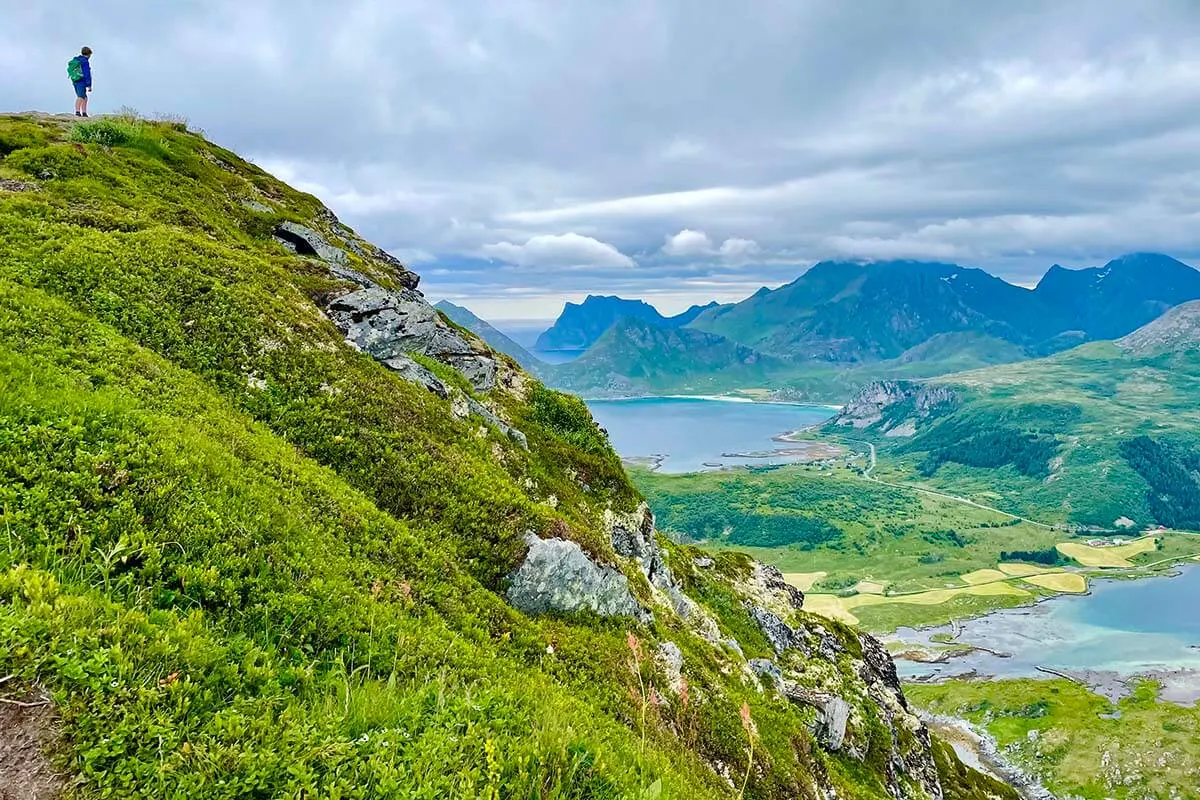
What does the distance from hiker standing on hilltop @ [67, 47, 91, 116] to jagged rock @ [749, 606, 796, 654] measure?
47946 mm

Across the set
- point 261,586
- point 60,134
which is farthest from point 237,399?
point 60,134

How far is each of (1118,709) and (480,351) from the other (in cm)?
14857

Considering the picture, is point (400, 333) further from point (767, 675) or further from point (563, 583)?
point (767, 675)

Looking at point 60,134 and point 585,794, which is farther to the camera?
point 60,134

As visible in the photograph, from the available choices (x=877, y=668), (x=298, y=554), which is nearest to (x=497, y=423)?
(x=298, y=554)

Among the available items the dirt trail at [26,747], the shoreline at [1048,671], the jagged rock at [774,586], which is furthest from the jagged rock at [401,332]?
the shoreline at [1048,671]

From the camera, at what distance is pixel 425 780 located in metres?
6.45

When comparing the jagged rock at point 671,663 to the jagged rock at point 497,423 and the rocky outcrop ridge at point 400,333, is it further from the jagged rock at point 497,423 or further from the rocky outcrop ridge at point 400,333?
the rocky outcrop ridge at point 400,333

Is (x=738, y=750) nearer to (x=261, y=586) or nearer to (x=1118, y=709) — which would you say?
(x=261, y=586)

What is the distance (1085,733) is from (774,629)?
107542 millimetres

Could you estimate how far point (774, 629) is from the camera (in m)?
38.1

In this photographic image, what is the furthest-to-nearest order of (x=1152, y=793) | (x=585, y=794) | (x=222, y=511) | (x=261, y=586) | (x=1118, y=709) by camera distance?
(x=1118, y=709)
(x=1152, y=793)
(x=222, y=511)
(x=261, y=586)
(x=585, y=794)

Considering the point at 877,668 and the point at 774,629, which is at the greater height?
the point at 774,629

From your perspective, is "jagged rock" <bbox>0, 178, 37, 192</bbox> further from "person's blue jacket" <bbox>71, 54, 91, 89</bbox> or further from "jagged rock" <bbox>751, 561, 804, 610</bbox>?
"jagged rock" <bbox>751, 561, 804, 610</bbox>
